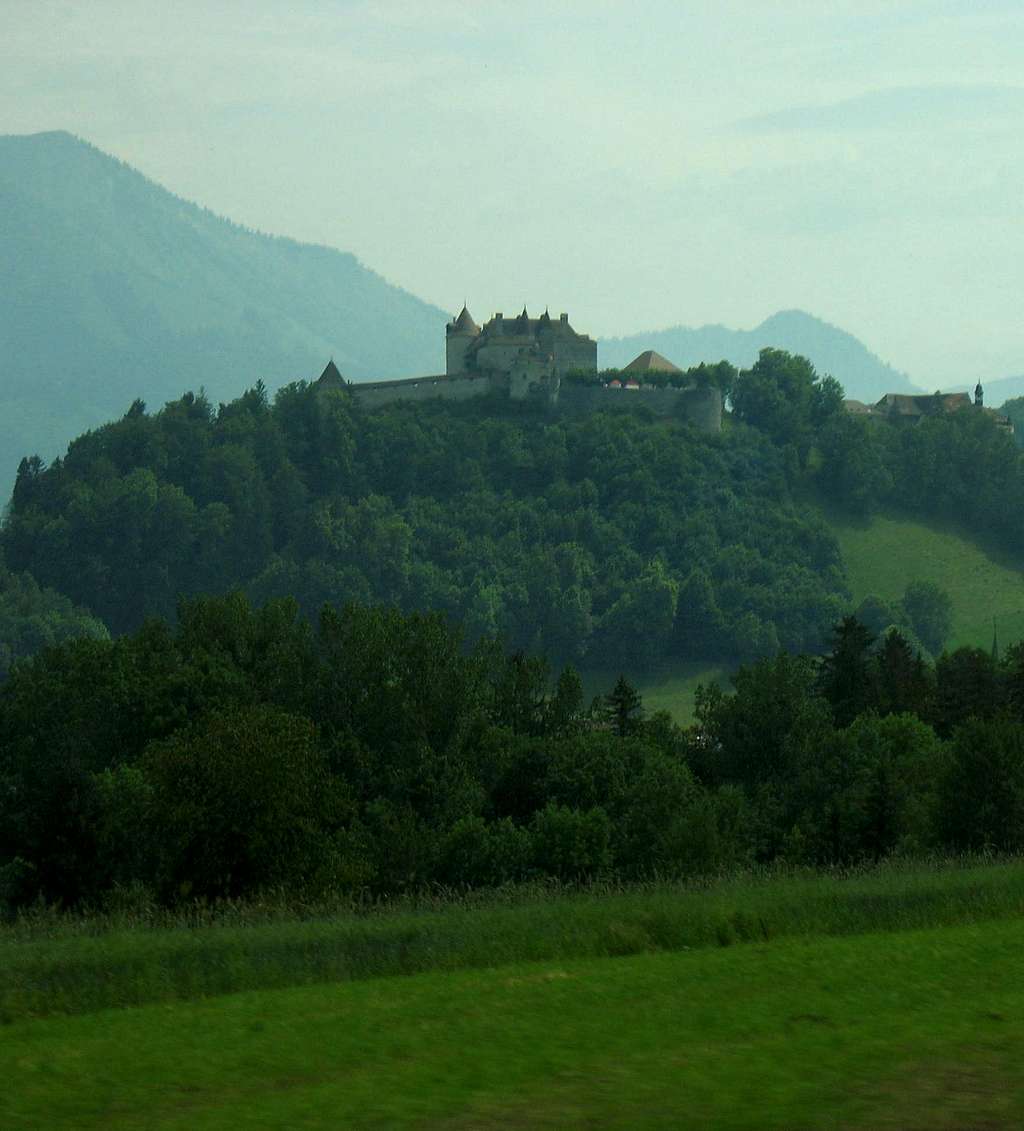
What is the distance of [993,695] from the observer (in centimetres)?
4738

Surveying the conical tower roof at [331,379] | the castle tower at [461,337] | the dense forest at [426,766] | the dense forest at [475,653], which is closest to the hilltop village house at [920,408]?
the dense forest at [475,653]

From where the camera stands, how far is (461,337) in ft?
387

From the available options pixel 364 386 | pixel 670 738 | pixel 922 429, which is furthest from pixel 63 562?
pixel 670 738

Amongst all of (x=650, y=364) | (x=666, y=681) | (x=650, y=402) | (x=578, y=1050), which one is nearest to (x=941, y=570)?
(x=650, y=402)

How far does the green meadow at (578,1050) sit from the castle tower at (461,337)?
106692mm

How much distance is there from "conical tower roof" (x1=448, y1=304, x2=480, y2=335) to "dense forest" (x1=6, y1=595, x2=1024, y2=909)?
69241 mm

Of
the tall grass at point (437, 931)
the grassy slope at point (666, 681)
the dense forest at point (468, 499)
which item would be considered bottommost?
the grassy slope at point (666, 681)

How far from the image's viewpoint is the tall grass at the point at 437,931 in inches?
432

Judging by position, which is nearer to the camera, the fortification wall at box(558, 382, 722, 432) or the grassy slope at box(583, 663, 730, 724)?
the grassy slope at box(583, 663, 730, 724)

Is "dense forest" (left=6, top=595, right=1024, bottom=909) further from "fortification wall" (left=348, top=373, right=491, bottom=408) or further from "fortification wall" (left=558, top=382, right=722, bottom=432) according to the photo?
"fortification wall" (left=348, top=373, right=491, bottom=408)

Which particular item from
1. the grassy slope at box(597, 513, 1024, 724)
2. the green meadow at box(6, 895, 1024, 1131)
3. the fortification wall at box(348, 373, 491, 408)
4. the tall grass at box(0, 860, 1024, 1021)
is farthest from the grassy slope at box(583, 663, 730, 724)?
the green meadow at box(6, 895, 1024, 1131)

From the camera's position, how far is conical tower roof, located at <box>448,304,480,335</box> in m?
117

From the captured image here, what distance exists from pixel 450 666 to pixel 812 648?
6413 cm

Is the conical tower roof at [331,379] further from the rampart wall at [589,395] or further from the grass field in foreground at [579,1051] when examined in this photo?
the grass field in foreground at [579,1051]
